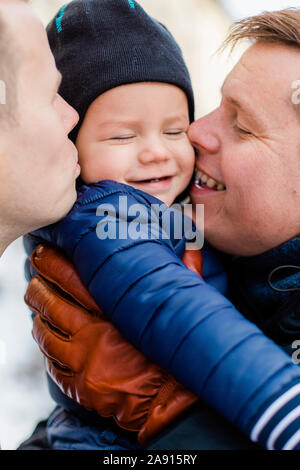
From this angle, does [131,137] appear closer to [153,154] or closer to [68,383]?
[153,154]

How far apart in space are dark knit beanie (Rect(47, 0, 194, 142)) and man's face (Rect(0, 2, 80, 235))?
33cm

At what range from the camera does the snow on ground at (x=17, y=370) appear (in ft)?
8.40

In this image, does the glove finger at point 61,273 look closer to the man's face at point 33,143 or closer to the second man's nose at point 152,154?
the man's face at point 33,143

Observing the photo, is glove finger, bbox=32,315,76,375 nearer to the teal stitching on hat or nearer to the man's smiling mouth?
the man's smiling mouth

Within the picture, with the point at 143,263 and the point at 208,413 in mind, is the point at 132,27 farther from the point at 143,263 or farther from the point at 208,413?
the point at 208,413


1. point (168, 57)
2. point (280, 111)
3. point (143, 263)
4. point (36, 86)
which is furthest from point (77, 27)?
point (143, 263)

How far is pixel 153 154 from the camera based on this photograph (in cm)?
139

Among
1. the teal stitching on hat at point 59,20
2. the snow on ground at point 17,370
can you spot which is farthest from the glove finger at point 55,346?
the snow on ground at point 17,370

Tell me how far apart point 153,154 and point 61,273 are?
492 millimetres

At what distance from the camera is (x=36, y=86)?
1013 millimetres

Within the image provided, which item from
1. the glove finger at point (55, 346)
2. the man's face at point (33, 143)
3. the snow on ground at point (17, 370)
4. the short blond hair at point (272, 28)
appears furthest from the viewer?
the snow on ground at point (17, 370)

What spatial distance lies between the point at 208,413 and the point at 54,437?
54cm

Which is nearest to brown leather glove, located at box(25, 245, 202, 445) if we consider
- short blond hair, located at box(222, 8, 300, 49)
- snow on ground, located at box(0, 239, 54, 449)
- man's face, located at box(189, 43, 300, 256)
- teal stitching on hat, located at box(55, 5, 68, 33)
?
man's face, located at box(189, 43, 300, 256)

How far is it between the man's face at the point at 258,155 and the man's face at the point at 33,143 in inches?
21.7
